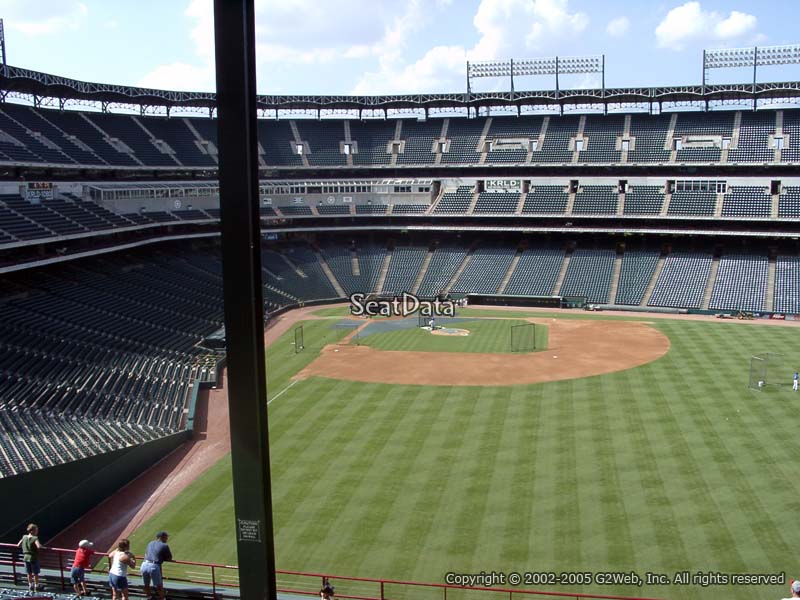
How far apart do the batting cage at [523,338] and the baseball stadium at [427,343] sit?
302 millimetres

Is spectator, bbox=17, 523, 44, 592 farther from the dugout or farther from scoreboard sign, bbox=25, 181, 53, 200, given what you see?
the dugout

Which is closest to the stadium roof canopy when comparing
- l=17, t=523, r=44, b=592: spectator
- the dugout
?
the dugout

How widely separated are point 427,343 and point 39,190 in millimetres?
27785

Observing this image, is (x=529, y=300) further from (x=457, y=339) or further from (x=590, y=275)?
(x=457, y=339)

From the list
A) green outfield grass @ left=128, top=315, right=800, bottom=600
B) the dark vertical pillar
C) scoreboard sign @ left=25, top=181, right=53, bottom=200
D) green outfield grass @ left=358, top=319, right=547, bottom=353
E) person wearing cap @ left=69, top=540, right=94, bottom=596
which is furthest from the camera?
green outfield grass @ left=358, top=319, right=547, bottom=353

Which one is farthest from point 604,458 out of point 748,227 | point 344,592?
point 748,227

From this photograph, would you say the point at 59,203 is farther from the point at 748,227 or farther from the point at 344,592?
the point at 748,227

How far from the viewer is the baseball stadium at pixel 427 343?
62.4ft

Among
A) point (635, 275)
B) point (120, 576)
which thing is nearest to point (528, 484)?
point (120, 576)

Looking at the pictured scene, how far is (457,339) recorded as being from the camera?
48438mm

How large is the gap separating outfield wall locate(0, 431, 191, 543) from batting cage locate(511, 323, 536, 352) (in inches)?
1002

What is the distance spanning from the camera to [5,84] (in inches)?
2067

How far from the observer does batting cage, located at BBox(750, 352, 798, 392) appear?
3403 centimetres

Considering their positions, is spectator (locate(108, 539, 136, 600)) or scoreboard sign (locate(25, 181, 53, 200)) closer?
spectator (locate(108, 539, 136, 600))
